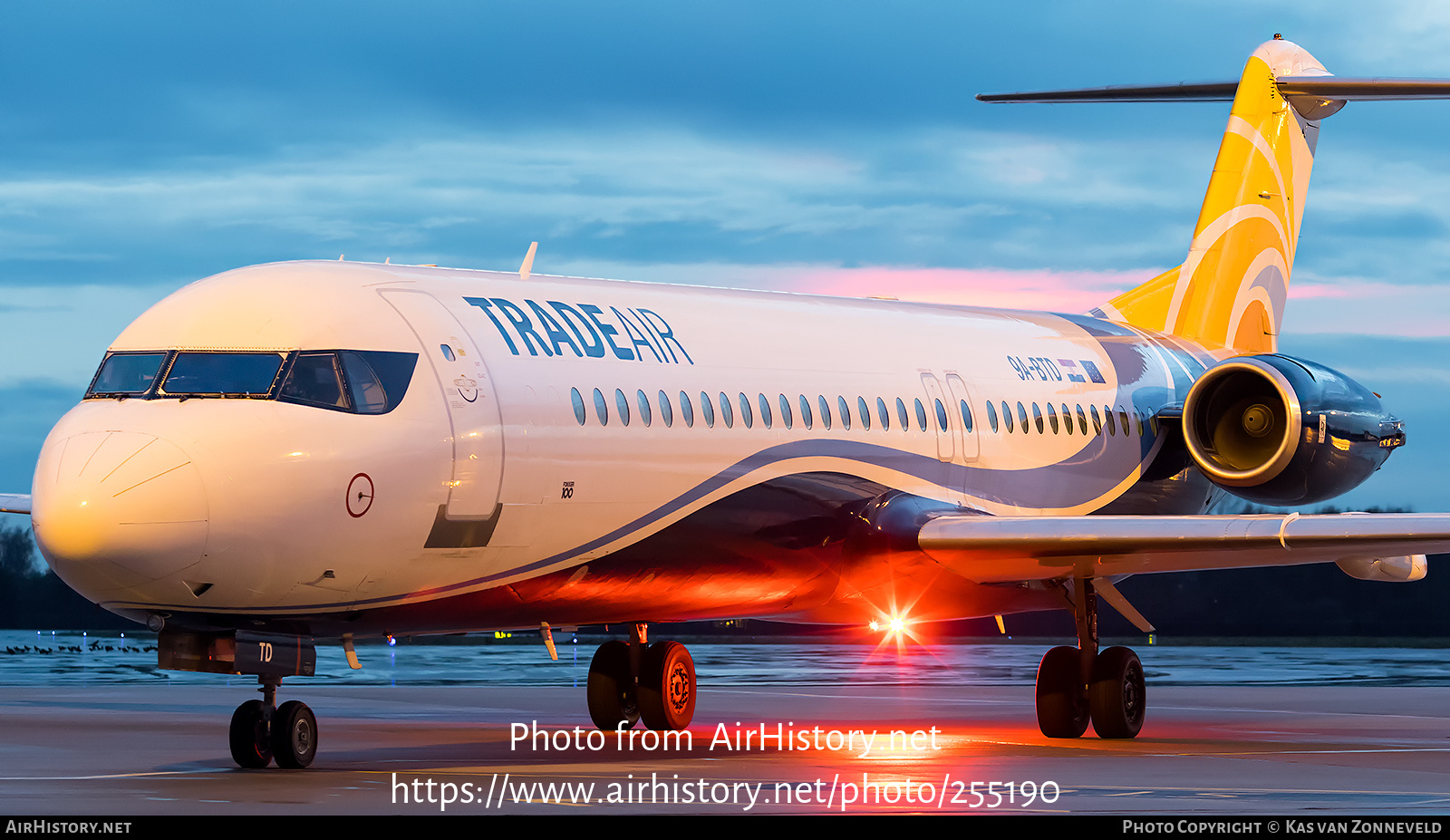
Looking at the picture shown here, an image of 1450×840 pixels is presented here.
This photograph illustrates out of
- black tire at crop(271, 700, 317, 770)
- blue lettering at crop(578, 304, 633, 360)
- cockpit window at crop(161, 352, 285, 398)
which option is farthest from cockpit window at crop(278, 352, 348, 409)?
blue lettering at crop(578, 304, 633, 360)

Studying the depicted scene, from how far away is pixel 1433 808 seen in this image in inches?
481

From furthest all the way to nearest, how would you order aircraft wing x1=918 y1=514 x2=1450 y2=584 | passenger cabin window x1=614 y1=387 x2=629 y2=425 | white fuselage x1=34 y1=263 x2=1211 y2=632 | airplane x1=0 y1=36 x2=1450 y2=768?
aircraft wing x1=918 y1=514 x2=1450 y2=584 < passenger cabin window x1=614 y1=387 x2=629 y2=425 < airplane x1=0 y1=36 x2=1450 y2=768 < white fuselage x1=34 y1=263 x2=1211 y2=632

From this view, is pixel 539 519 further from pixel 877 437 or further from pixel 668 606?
pixel 877 437

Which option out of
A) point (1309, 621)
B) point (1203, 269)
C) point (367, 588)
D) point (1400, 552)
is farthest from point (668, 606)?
point (1309, 621)

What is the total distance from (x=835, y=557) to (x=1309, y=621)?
3051cm

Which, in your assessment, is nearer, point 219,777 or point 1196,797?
point 1196,797

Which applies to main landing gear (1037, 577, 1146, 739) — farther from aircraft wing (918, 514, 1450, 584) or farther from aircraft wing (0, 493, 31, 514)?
aircraft wing (0, 493, 31, 514)

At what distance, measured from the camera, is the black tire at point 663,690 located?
20469 millimetres

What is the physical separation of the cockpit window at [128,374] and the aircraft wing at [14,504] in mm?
6037

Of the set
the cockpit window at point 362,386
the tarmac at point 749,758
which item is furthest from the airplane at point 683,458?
the tarmac at point 749,758

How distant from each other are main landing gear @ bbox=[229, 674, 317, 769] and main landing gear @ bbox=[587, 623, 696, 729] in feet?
18.9

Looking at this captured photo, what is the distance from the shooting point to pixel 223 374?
47.8 feet

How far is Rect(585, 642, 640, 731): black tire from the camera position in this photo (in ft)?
67.6
